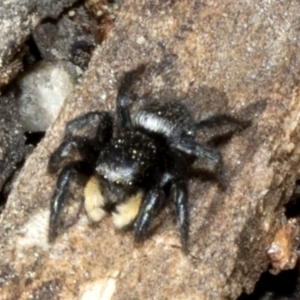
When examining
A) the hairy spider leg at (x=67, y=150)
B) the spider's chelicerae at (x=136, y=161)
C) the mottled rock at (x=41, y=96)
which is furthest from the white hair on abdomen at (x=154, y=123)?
the mottled rock at (x=41, y=96)

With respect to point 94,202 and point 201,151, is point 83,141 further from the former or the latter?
point 201,151

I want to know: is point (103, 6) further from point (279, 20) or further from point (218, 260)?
point (218, 260)

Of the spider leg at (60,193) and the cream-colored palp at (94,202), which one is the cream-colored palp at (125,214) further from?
Result: the spider leg at (60,193)

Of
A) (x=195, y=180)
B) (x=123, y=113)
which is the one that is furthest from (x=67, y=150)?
(x=195, y=180)

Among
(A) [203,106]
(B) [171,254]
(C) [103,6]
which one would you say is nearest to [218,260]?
(B) [171,254]

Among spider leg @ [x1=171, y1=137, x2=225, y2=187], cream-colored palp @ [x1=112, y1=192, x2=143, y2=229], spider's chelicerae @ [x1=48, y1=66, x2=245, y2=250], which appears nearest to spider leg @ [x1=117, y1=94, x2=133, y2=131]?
spider's chelicerae @ [x1=48, y1=66, x2=245, y2=250]
